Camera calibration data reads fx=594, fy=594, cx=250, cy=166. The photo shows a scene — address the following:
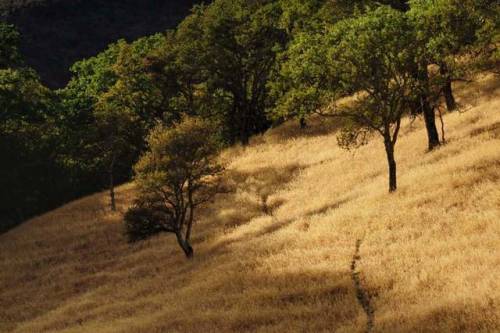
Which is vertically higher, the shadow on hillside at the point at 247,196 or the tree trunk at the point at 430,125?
the tree trunk at the point at 430,125

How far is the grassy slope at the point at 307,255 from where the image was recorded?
15.5 m

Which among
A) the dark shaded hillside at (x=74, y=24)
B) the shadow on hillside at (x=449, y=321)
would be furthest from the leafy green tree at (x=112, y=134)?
the dark shaded hillside at (x=74, y=24)

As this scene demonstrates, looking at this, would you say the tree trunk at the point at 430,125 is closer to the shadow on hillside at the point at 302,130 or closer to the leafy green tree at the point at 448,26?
the leafy green tree at the point at 448,26

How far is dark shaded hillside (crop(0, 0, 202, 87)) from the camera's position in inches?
6097

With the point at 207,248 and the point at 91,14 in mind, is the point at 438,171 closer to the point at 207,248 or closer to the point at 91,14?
the point at 207,248

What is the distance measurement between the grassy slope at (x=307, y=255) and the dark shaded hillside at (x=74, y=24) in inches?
4523

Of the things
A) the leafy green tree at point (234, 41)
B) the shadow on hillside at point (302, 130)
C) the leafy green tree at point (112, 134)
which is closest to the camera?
the leafy green tree at point (112, 134)

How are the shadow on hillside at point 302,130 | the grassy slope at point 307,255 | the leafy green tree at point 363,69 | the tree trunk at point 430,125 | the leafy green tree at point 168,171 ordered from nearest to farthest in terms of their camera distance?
1. the grassy slope at point 307,255
2. the leafy green tree at point 363,69
3. the leafy green tree at point 168,171
4. the tree trunk at point 430,125
5. the shadow on hillside at point 302,130

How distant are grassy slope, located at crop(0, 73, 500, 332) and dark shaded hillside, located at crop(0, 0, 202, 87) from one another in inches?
4523

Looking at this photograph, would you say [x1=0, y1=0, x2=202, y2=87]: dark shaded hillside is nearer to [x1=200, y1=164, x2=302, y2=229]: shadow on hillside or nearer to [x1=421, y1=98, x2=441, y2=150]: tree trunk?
[x1=200, y1=164, x2=302, y2=229]: shadow on hillside

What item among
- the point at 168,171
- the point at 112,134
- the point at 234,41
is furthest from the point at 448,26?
the point at 234,41

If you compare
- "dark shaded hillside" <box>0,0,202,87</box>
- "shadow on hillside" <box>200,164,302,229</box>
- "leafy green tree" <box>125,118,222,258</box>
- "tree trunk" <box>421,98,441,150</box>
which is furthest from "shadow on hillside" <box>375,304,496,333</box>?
"dark shaded hillside" <box>0,0,202,87</box>

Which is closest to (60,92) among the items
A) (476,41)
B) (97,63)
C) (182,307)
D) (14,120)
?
(97,63)

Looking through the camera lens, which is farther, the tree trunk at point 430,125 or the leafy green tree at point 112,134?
the leafy green tree at point 112,134
